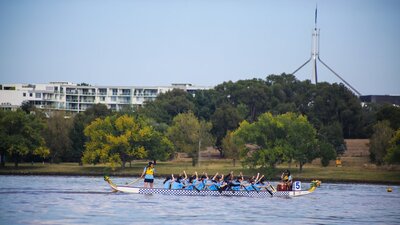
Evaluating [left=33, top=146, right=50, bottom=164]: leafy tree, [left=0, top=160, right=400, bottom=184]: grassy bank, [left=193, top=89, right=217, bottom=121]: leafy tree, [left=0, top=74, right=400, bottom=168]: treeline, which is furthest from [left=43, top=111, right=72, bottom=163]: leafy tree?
[left=193, top=89, right=217, bottom=121]: leafy tree

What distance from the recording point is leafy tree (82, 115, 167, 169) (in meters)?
117

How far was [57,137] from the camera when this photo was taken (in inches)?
4943

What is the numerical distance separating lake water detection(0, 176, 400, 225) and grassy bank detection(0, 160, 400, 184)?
29.0m

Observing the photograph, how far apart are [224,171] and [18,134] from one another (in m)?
27.8

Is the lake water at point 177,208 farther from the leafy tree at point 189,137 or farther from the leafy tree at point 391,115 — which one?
the leafy tree at point 391,115

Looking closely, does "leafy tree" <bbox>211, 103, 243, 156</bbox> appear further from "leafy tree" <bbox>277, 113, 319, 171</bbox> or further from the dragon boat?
the dragon boat

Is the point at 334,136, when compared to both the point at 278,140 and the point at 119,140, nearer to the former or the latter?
the point at 278,140

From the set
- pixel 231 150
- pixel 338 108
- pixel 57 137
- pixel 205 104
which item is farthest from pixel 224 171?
pixel 205 104

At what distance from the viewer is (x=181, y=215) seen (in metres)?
54.0

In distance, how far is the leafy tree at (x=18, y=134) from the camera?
116062mm

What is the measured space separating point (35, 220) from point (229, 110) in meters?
104

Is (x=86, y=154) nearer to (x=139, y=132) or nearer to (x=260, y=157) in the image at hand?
(x=139, y=132)

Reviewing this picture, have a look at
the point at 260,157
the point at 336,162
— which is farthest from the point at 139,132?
the point at 336,162


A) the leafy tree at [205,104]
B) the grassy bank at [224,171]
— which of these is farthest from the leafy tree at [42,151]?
the leafy tree at [205,104]
